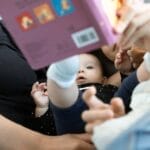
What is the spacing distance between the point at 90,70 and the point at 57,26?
64cm

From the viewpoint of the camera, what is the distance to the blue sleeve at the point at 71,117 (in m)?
0.71

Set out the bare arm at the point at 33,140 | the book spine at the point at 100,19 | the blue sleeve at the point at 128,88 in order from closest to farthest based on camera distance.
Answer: the book spine at the point at 100,19
the bare arm at the point at 33,140
the blue sleeve at the point at 128,88

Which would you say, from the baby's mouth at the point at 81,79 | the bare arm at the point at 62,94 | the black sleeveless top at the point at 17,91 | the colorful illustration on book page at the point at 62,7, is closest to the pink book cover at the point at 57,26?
the colorful illustration on book page at the point at 62,7

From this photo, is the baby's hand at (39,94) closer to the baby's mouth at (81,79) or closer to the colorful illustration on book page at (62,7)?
the baby's mouth at (81,79)

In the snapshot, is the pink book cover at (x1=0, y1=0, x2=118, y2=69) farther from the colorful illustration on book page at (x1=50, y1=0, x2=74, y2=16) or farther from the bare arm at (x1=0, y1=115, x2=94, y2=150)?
the bare arm at (x1=0, y1=115, x2=94, y2=150)

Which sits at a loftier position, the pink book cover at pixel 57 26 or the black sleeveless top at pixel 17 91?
the pink book cover at pixel 57 26

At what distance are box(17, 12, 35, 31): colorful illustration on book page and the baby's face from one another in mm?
586

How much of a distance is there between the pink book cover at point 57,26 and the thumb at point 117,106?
0.08m

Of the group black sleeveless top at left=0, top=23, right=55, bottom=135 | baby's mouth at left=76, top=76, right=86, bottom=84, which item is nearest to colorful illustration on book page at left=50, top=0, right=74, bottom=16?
black sleeveless top at left=0, top=23, right=55, bottom=135

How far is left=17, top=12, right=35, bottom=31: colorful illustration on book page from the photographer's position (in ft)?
1.73

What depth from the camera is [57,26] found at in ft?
1.73

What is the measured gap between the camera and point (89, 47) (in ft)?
1.72

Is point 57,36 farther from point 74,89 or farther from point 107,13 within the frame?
point 74,89

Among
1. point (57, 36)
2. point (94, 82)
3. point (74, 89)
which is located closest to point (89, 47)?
point (57, 36)
